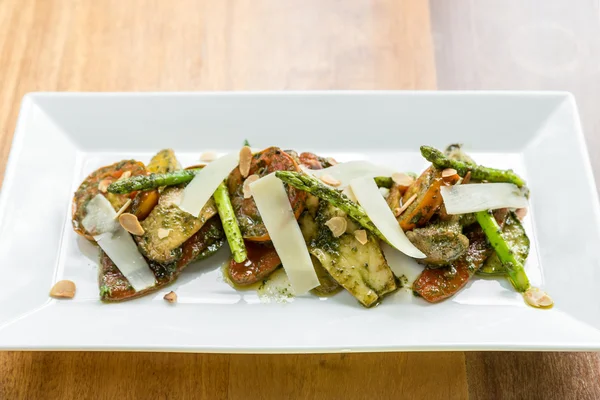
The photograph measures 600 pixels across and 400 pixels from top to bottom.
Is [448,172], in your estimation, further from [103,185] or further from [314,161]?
[103,185]

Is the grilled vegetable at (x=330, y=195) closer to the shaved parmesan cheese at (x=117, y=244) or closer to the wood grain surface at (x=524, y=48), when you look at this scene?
the shaved parmesan cheese at (x=117, y=244)

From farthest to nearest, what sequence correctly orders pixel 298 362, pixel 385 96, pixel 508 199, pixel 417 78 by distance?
pixel 417 78
pixel 385 96
pixel 508 199
pixel 298 362

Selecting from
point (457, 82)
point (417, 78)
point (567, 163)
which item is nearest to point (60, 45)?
point (417, 78)

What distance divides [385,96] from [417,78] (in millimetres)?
965

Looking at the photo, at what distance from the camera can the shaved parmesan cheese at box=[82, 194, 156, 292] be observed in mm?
3424

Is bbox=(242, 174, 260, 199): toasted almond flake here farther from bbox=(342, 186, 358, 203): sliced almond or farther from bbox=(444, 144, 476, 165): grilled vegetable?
bbox=(444, 144, 476, 165): grilled vegetable

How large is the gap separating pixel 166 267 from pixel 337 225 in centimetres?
108

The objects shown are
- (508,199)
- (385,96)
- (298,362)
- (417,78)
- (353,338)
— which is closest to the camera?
(353,338)

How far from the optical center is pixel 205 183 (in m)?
3.55

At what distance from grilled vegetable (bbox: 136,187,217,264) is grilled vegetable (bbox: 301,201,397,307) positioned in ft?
2.35

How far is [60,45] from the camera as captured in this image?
498 centimetres

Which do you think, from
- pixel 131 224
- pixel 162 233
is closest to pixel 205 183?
pixel 162 233

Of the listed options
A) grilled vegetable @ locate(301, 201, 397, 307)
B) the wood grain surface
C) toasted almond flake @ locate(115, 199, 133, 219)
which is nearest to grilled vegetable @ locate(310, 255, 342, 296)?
grilled vegetable @ locate(301, 201, 397, 307)

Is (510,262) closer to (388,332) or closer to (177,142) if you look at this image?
(388,332)
